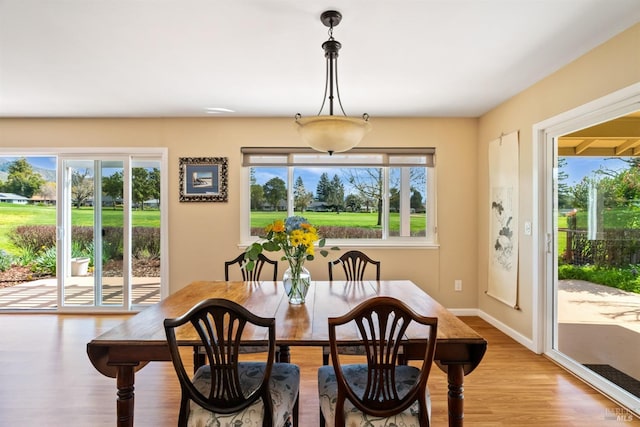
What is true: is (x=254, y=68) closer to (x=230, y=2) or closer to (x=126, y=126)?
(x=230, y=2)

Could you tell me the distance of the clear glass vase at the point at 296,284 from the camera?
2029mm

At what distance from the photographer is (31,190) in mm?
4457

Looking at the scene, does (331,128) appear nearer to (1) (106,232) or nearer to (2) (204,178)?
(2) (204,178)

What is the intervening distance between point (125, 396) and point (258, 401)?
0.59m

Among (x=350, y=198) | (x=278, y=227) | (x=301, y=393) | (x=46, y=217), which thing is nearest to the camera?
(x=278, y=227)

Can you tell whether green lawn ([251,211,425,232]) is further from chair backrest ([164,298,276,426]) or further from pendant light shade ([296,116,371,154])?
chair backrest ([164,298,276,426])

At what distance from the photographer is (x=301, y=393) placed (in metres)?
2.35

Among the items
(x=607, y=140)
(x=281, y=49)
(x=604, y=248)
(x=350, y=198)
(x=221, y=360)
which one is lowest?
(x=221, y=360)

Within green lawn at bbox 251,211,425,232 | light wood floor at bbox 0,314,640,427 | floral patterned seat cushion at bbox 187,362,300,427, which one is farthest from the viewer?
green lawn at bbox 251,211,425,232

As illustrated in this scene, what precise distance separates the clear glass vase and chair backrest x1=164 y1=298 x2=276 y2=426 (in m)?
0.64

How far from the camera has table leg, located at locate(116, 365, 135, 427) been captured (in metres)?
1.48

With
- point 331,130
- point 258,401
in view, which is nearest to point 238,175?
point 331,130

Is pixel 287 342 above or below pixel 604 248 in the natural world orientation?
below

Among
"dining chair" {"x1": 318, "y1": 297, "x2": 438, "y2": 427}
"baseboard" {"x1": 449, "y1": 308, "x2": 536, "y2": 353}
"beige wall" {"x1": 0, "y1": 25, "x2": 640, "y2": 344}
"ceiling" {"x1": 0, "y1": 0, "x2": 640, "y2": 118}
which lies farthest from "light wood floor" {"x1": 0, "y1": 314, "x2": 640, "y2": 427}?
"ceiling" {"x1": 0, "y1": 0, "x2": 640, "y2": 118}
